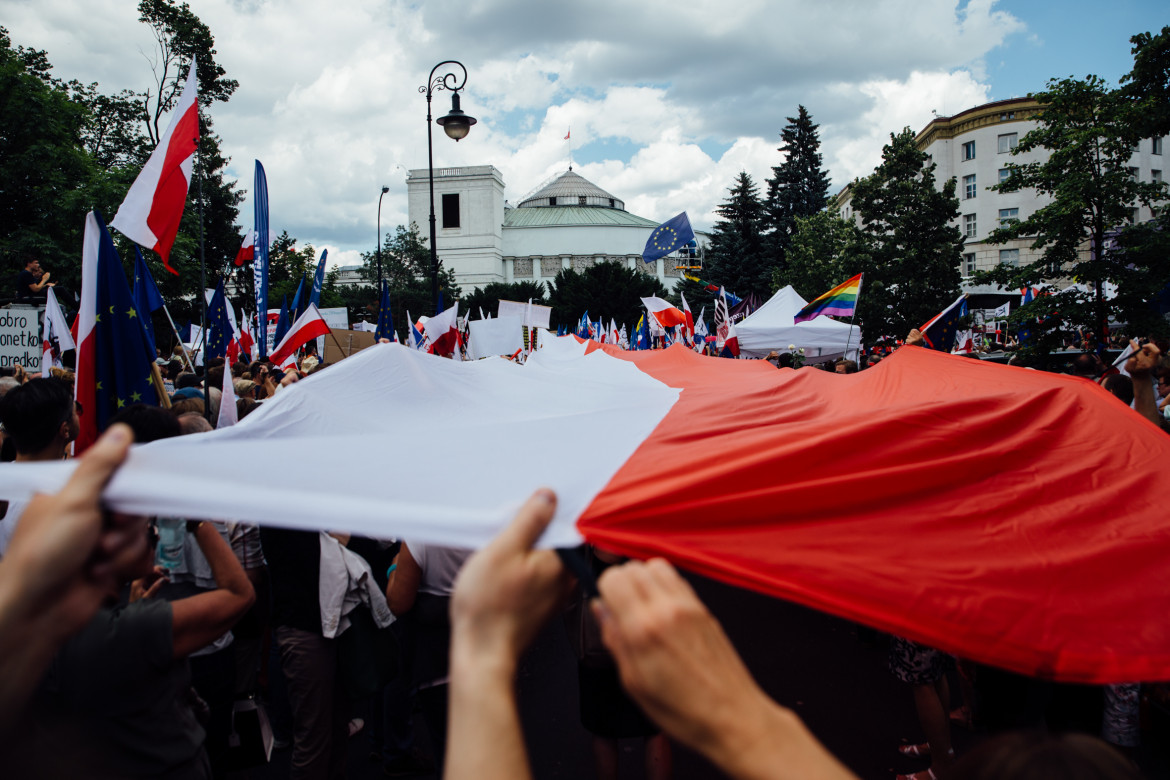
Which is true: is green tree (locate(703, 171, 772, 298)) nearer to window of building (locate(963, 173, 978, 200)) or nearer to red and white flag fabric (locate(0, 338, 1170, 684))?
window of building (locate(963, 173, 978, 200))

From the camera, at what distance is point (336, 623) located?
132 inches

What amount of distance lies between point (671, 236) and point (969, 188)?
118 feet

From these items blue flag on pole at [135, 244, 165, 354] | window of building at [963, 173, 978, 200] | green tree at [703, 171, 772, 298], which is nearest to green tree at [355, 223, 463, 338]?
green tree at [703, 171, 772, 298]

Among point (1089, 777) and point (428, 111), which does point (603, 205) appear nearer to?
point (428, 111)

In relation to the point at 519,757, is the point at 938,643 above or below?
below

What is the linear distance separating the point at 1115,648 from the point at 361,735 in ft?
14.3

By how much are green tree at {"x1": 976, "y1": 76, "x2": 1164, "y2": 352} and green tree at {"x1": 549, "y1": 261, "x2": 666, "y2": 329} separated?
1920 inches

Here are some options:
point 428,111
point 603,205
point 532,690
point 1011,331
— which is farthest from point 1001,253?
point 603,205

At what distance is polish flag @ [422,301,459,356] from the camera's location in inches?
474

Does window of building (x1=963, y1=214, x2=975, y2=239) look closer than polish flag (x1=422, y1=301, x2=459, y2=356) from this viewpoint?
No

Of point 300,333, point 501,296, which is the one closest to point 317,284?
point 300,333

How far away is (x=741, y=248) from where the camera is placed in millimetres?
48969

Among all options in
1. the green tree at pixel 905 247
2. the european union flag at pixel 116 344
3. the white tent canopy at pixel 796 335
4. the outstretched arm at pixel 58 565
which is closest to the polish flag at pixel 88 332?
the european union flag at pixel 116 344

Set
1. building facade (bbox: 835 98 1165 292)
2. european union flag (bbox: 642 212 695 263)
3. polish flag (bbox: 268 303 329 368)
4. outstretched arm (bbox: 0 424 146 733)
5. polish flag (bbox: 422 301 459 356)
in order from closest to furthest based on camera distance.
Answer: outstretched arm (bbox: 0 424 146 733) → polish flag (bbox: 268 303 329 368) → polish flag (bbox: 422 301 459 356) → european union flag (bbox: 642 212 695 263) → building facade (bbox: 835 98 1165 292)
